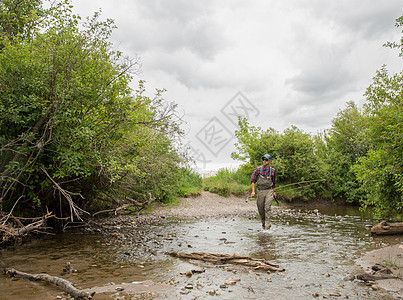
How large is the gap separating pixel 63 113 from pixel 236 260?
6.17m

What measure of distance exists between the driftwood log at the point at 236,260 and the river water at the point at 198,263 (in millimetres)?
219

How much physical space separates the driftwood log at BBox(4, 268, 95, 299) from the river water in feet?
0.40

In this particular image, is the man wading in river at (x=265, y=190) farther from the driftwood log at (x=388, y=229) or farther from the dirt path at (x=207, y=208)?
the dirt path at (x=207, y=208)

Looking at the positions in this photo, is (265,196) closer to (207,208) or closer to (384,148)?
(384,148)

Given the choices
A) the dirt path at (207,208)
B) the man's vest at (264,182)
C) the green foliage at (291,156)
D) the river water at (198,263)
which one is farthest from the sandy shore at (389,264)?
the green foliage at (291,156)

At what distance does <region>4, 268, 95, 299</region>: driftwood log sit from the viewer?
4.87 m

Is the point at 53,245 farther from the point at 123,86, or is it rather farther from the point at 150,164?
the point at 123,86

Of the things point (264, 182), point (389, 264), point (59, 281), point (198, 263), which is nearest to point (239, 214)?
point (264, 182)

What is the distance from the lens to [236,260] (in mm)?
7160

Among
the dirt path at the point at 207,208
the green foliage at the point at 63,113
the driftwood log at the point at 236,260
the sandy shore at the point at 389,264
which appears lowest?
the sandy shore at the point at 389,264

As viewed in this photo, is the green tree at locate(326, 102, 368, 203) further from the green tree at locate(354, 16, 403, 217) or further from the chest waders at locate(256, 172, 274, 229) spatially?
the chest waders at locate(256, 172, 274, 229)

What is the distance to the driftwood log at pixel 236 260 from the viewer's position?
6613 mm

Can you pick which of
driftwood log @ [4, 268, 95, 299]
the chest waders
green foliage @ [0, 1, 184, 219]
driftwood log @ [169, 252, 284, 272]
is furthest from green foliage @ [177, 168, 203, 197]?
driftwood log @ [4, 268, 95, 299]

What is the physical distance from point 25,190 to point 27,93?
3587 millimetres
